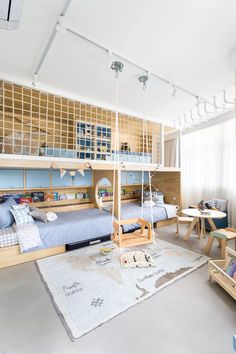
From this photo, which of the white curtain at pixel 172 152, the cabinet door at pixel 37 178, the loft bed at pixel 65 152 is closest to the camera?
the loft bed at pixel 65 152

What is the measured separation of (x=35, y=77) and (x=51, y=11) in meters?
1.24

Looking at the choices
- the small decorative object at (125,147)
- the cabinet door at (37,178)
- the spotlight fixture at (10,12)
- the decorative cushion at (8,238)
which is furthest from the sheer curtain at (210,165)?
the decorative cushion at (8,238)

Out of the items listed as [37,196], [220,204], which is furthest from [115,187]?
[220,204]

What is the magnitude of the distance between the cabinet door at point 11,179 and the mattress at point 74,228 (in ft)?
3.44

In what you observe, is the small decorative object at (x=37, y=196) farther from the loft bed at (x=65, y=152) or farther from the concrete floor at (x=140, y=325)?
the concrete floor at (x=140, y=325)

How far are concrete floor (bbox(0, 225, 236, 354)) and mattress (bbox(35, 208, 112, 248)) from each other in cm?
77

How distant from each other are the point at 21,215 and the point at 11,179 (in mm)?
997

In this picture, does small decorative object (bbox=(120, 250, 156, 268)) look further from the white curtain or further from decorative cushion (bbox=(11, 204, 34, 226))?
the white curtain

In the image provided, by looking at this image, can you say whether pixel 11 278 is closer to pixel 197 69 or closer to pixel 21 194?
pixel 21 194

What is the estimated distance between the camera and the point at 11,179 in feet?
11.4

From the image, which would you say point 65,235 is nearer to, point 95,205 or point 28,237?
point 28,237

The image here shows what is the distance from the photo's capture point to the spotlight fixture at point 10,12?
4.28 ft

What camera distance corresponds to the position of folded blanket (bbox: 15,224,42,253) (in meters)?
2.52

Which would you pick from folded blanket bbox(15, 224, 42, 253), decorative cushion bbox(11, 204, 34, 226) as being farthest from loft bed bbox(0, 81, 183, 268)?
decorative cushion bbox(11, 204, 34, 226)
